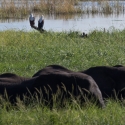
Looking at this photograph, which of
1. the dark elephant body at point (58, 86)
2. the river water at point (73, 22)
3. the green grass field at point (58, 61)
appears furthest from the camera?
the river water at point (73, 22)

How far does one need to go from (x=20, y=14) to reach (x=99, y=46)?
1496 cm

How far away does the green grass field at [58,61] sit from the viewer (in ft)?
15.5

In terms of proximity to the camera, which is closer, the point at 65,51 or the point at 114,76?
the point at 114,76

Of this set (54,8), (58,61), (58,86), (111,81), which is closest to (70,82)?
(58,86)

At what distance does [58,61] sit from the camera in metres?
9.47

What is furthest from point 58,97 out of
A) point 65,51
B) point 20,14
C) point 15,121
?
point 20,14

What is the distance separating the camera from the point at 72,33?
15070 millimetres

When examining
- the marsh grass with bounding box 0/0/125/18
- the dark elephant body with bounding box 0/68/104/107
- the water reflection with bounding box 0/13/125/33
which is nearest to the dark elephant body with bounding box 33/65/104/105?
the dark elephant body with bounding box 0/68/104/107

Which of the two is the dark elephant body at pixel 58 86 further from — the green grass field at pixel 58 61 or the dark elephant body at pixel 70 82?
the green grass field at pixel 58 61

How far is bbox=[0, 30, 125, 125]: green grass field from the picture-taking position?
4719 mm

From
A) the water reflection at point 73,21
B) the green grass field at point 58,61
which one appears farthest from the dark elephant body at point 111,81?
the water reflection at point 73,21

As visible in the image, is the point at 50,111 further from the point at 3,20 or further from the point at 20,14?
the point at 20,14

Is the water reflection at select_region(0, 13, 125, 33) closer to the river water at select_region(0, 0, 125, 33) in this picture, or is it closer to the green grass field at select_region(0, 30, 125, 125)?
the river water at select_region(0, 0, 125, 33)

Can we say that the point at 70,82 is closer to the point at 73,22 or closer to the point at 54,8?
the point at 73,22
